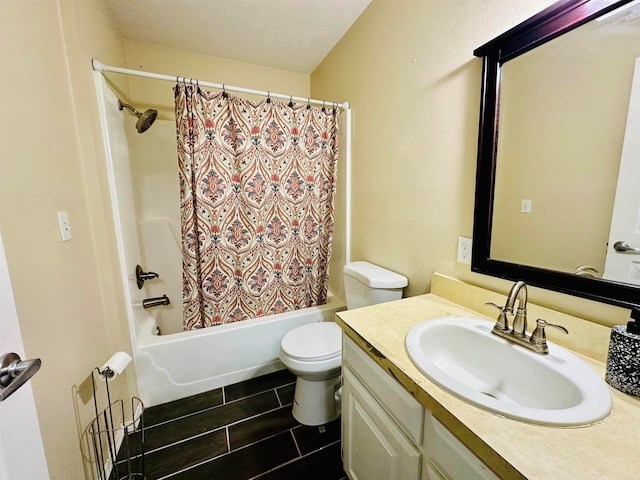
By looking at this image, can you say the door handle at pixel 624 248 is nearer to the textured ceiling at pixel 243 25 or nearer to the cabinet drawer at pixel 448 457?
the cabinet drawer at pixel 448 457

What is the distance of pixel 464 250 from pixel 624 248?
1.52 ft

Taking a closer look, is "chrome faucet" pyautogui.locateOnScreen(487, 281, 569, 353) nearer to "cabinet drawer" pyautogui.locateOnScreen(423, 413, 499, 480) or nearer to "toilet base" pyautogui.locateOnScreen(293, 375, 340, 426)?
"cabinet drawer" pyautogui.locateOnScreen(423, 413, 499, 480)

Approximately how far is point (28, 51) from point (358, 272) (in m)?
1.59

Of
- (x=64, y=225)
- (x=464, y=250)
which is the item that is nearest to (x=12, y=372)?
(x=64, y=225)

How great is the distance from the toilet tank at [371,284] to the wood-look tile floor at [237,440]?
0.72 meters

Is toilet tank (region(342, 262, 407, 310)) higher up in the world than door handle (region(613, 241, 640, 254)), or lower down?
lower down

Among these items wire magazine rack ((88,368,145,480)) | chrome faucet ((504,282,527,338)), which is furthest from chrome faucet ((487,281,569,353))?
wire magazine rack ((88,368,145,480))

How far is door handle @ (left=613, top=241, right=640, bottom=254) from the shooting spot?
684 millimetres

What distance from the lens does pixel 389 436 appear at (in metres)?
0.78

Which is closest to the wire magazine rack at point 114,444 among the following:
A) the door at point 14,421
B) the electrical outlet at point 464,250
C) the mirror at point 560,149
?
the door at point 14,421

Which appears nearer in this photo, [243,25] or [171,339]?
[171,339]

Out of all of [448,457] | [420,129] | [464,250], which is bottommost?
[448,457]

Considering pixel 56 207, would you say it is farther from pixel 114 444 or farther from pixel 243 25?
pixel 243 25

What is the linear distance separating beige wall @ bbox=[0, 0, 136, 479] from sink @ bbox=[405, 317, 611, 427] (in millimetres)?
1146
